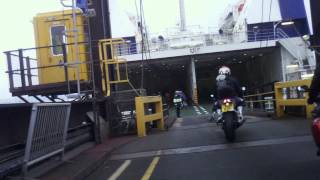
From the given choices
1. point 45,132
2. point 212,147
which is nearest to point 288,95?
point 212,147

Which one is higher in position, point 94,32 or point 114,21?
point 114,21

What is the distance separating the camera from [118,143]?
50.3 feet

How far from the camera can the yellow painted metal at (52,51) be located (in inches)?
746

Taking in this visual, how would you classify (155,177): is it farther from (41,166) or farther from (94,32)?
(94,32)

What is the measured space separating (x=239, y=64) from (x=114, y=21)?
23489 mm

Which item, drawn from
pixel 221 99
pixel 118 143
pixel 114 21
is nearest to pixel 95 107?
pixel 118 143

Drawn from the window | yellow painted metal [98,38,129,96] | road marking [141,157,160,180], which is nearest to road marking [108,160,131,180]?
road marking [141,157,160,180]

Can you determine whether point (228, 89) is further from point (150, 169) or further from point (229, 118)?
point (150, 169)

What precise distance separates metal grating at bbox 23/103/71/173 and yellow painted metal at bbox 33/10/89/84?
8.05 m

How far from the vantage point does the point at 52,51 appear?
20094mm

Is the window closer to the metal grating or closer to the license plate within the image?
the license plate

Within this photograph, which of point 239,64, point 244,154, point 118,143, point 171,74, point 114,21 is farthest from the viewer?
point 171,74

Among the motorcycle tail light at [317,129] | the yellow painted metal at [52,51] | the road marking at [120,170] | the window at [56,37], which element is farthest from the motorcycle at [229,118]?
the window at [56,37]

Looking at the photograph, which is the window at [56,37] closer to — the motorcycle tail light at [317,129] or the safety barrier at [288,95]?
the safety barrier at [288,95]
